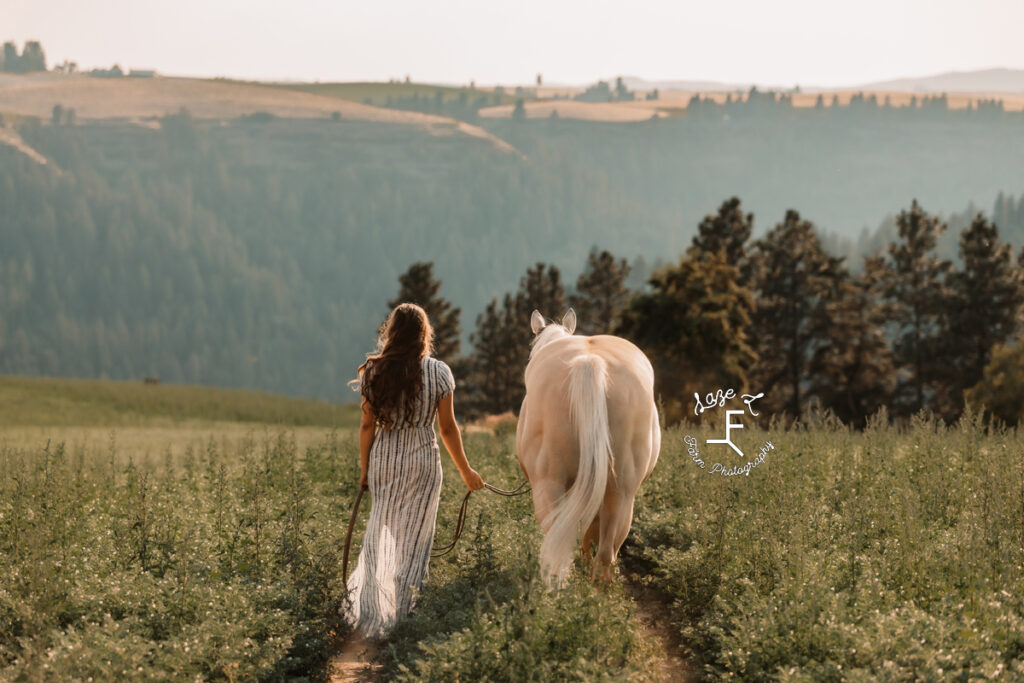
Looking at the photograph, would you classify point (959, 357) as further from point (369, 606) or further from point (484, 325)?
point (369, 606)

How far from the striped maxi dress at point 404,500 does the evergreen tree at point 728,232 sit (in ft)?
172

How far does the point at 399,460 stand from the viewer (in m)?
7.88

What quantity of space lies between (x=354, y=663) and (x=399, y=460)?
164 cm

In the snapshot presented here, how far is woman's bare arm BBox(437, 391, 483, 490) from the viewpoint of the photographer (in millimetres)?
7828

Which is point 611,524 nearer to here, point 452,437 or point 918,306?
point 452,437

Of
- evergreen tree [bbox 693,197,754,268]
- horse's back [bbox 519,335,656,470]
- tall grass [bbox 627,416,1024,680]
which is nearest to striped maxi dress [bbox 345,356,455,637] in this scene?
horse's back [bbox 519,335,656,470]

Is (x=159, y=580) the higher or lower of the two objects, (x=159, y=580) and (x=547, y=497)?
the lower

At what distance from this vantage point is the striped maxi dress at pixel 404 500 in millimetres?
7738

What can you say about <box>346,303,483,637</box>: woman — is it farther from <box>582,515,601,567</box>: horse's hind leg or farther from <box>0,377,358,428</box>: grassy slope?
<box>0,377,358,428</box>: grassy slope

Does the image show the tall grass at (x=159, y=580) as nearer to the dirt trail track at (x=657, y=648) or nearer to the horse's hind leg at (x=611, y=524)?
the dirt trail track at (x=657, y=648)

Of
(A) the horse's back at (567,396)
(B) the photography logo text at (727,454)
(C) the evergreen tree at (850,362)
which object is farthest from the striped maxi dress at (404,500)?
(C) the evergreen tree at (850,362)

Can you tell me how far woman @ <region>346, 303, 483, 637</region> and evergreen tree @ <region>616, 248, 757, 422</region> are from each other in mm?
33351

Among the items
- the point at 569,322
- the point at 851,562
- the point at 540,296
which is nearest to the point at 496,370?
the point at 540,296

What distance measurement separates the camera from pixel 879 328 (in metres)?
64.2
